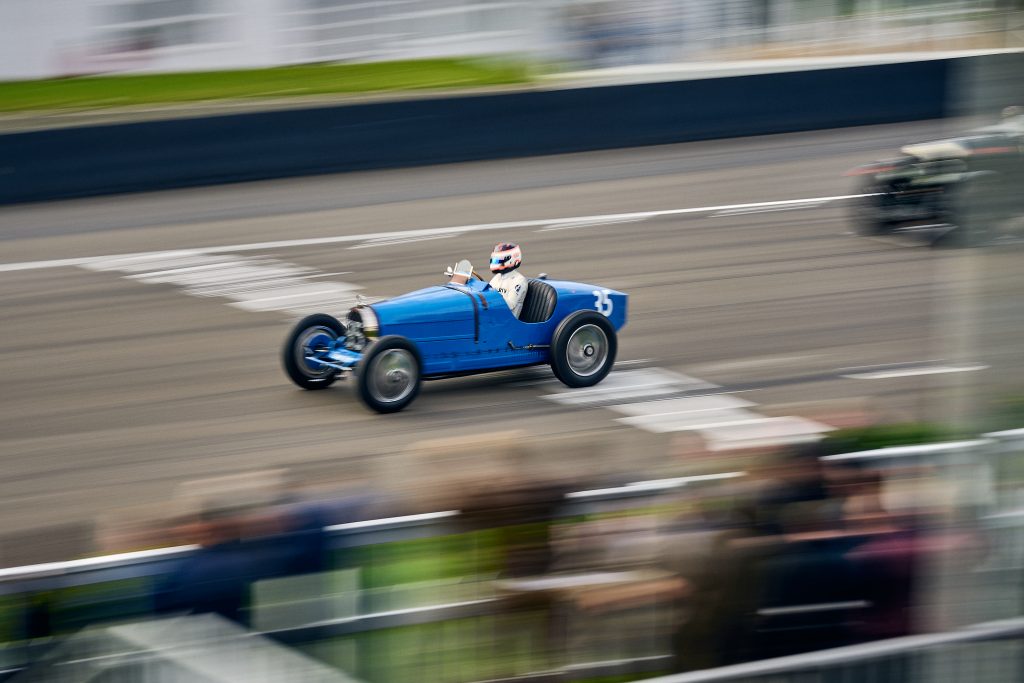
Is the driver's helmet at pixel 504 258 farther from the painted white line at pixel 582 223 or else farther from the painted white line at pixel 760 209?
the painted white line at pixel 760 209

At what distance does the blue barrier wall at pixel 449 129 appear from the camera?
1678 cm

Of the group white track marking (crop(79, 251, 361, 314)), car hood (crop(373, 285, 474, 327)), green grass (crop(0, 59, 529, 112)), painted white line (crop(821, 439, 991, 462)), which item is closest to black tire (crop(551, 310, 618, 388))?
car hood (crop(373, 285, 474, 327))

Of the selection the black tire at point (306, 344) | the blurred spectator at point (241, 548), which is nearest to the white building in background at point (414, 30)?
the black tire at point (306, 344)

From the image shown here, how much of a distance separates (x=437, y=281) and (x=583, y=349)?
397cm

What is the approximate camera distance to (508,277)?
997 cm

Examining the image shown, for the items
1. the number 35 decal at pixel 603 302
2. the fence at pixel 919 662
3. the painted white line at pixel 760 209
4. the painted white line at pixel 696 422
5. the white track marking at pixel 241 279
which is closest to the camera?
the fence at pixel 919 662

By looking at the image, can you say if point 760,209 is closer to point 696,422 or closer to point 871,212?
point 871,212

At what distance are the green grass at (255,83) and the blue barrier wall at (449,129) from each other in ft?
13.4

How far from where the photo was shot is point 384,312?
9.57 m

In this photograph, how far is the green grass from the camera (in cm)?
2111

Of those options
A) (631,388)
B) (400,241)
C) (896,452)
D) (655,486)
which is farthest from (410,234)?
(655,486)

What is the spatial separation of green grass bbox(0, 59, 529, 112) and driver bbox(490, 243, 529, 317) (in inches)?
495

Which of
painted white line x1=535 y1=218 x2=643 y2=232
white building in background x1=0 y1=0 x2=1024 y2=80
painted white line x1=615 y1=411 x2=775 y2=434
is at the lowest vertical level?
painted white line x1=615 y1=411 x2=775 y2=434

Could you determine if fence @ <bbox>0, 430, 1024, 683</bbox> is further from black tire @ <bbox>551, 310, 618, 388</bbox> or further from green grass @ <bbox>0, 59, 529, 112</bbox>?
green grass @ <bbox>0, 59, 529, 112</bbox>
